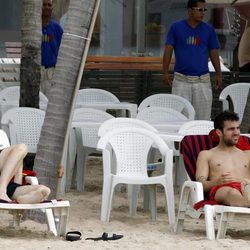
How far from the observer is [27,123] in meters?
11.5

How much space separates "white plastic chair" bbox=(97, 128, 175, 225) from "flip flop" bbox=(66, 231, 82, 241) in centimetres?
111

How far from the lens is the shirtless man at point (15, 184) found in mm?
8414

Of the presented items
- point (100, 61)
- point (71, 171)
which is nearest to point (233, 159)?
point (71, 171)

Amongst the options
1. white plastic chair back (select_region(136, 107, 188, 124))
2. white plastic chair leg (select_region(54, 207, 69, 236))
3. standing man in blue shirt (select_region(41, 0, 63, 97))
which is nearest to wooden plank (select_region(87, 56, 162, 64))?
standing man in blue shirt (select_region(41, 0, 63, 97))

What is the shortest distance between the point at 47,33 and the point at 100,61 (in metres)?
2.26

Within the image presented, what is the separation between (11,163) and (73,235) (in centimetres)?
79

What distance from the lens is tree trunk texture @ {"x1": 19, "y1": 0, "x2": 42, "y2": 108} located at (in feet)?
40.0

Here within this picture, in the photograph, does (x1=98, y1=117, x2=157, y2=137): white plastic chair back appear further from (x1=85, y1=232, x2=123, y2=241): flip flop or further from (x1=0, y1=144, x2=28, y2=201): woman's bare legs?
(x1=85, y1=232, x2=123, y2=241): flip flop

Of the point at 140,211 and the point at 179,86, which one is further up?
the point at 179,86

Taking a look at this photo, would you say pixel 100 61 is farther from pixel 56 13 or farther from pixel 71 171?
pixel 71 171

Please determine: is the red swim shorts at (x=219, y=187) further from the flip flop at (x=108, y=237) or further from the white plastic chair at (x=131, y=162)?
the flip flop at (x=108, y=237)

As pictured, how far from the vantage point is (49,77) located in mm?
14391

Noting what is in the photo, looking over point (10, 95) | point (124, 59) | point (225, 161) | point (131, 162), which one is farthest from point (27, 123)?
point (124, 59)

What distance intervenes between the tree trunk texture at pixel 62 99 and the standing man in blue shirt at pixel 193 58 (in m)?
4.26
